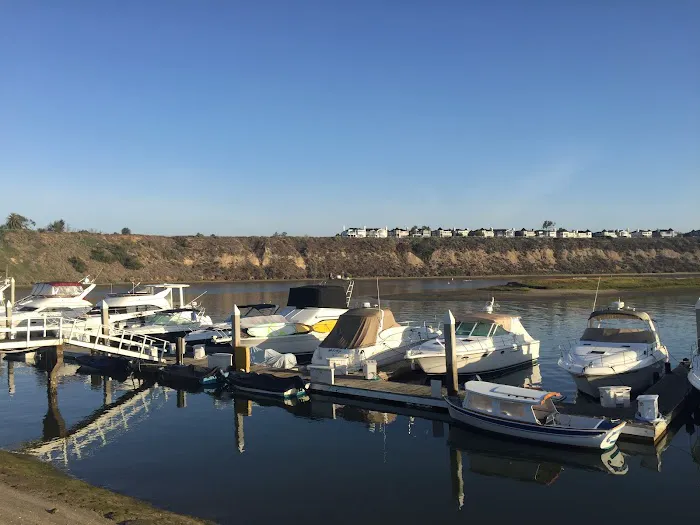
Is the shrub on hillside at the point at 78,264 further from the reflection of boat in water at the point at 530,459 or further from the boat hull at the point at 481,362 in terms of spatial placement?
the reflection of boat in water at the point at 530,459

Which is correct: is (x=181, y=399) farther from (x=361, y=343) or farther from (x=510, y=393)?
(x=510, y=393)

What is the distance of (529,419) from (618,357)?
6615mm

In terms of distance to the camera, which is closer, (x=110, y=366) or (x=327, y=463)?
(x=327, y=463)

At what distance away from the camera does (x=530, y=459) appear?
51.8ft

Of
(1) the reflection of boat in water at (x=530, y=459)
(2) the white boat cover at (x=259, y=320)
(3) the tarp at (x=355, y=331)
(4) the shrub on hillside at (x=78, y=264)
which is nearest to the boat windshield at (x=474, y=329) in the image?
(3) the tarp at (x=355, y=331)

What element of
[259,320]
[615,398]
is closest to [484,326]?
[615,398]

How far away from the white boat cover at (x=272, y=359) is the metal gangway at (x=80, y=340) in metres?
4.88

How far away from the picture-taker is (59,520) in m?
11.1

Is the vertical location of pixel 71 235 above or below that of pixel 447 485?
above

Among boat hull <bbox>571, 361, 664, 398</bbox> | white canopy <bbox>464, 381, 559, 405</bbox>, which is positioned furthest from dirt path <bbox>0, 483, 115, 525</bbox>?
boat hull <bbox>571, 361, 664, 398</bbox>

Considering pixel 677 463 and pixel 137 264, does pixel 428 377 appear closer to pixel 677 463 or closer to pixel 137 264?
pixel 677 463

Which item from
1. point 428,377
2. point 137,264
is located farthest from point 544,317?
point 137,264

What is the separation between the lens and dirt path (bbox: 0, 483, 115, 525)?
11.0 meters

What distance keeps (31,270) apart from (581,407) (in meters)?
88.4
